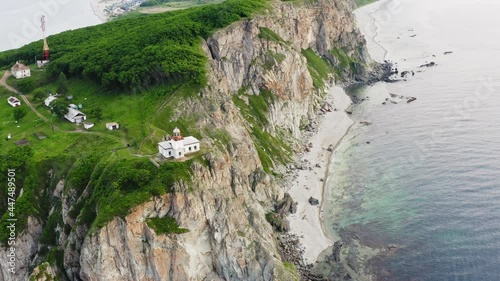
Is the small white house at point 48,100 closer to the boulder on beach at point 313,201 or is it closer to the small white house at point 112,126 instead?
the small white house at point 112,126

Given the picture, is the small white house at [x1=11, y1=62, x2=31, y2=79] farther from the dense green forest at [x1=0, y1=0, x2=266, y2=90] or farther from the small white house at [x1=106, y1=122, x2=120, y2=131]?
the small white house at [x1=106, y1=122, x2=120, y2=131]

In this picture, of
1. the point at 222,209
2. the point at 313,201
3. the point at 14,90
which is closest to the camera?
the point at 222,209

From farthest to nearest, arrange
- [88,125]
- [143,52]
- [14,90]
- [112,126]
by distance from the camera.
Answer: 1. [14,90]
2. [143,52]
3. [88,125]
4. [112,126]

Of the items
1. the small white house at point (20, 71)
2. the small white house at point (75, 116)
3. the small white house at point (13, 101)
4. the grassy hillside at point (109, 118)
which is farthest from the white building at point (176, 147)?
the small white house at point (20, 71)

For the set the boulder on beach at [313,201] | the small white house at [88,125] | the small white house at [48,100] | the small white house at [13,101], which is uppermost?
the small white house at [88,125]

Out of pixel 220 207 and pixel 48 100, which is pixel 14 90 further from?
pixel 220 207

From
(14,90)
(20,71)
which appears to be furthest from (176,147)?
(20,71)

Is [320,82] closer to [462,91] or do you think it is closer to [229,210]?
[462,91]
